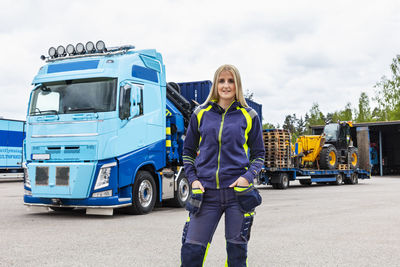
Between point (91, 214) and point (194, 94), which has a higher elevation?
point (194, 94)

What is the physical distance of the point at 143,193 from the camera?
10156mm

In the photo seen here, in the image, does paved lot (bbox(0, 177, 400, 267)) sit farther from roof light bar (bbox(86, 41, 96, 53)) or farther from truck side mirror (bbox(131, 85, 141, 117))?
roof light bar (bbox(86, 41, 96, 53))

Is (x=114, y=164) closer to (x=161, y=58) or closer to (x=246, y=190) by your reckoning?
(x=161, y=58)

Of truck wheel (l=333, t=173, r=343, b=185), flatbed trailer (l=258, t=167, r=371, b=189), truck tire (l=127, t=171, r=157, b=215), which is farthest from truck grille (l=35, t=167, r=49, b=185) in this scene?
truck wheel (l=333, t=173, r=343, b=185)

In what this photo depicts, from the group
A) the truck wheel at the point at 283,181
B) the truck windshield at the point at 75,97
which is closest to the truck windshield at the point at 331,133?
the truck wheel at the point at 283,181

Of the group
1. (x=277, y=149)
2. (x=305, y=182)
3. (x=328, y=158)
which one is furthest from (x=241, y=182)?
(x=305, y=182)

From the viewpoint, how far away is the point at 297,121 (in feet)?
414

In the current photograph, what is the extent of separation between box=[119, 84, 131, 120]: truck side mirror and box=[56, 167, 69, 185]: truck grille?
1502 mm

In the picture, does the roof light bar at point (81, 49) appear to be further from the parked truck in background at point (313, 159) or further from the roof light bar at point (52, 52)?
the parked truck in background at point (313, 159)

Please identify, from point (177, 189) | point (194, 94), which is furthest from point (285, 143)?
point (177, 189)

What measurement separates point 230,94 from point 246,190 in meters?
0.72

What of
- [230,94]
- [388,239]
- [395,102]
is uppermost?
[395,102]

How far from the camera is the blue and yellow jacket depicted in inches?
130

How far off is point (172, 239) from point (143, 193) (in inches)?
131
